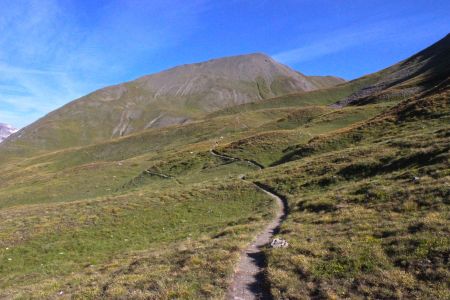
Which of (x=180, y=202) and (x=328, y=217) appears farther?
(x=180, y=202)

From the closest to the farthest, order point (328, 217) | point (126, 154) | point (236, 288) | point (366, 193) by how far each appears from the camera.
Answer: point (236, 288)
point (328, 217)
point (366, 193)
point (126, 154)

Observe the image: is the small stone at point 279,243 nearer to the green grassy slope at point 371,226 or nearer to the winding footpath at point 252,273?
the green grassy slope at point 371,226

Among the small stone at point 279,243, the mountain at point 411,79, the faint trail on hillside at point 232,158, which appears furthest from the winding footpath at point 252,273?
the mountain at point 411,79

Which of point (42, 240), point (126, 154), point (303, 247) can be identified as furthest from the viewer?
point (126, 154)

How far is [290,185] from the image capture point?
3638 centimetres

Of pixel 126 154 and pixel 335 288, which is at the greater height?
pixel 126 154

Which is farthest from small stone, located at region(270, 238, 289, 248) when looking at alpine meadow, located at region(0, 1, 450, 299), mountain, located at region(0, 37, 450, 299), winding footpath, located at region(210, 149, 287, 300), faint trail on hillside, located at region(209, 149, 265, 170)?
faint trail on hillside, located at region(209, 149, 265, 170)

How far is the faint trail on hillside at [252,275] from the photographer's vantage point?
1434 centimetres

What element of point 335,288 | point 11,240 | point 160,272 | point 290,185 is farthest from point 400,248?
point 11,240

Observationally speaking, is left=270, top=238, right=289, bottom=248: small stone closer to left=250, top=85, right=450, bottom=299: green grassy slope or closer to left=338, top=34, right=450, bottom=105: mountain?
left=250, top=85, right=450, bottom=299: green grassy slope

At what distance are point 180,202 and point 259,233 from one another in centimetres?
1638

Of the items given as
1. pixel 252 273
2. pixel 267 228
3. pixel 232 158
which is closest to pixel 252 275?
pixel 252 273

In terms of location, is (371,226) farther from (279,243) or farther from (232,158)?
(232,158)

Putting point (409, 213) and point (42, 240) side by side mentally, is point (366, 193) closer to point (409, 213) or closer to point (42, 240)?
point (409, 213)
